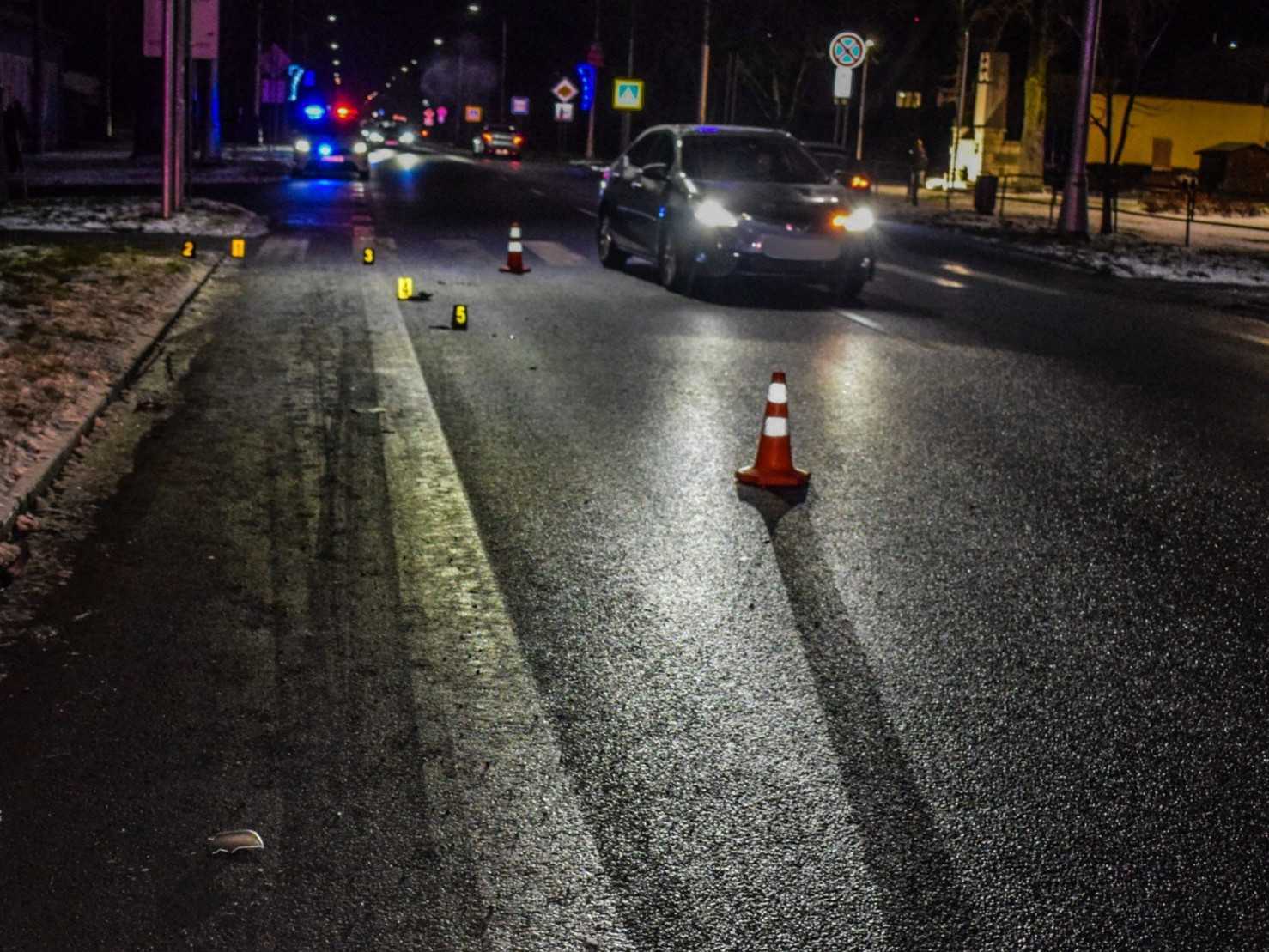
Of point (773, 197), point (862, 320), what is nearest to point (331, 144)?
point (773, 197)

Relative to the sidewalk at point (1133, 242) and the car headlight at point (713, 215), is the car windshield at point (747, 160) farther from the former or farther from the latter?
the sidewalk at point (1133, 242)

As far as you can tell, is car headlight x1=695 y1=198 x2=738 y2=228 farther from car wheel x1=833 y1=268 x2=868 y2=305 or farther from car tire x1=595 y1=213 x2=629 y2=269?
car tire x1=595 y1=213 x2=629 y2=269

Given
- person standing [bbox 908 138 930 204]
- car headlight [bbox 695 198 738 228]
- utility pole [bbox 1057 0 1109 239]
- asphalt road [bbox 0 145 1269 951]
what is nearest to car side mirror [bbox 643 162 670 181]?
car headlight [bbox 695 198 738 228]

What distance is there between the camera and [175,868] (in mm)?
3855

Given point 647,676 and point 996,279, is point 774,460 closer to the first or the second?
point 647,676

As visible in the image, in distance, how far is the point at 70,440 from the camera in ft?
28.0

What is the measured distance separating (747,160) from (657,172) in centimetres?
96

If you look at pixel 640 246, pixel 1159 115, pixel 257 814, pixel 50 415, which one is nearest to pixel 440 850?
pixel 257 814

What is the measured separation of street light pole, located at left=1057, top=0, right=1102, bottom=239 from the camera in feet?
84.8

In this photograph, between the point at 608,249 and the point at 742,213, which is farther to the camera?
the point at 608,249

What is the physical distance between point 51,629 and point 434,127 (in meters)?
148

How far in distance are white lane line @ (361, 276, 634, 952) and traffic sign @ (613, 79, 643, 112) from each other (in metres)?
52.6

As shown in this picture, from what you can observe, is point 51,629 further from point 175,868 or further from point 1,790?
point 175,868

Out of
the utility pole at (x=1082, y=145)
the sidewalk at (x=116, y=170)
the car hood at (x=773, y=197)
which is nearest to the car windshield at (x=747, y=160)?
the car hood at (x=773, y=197)
